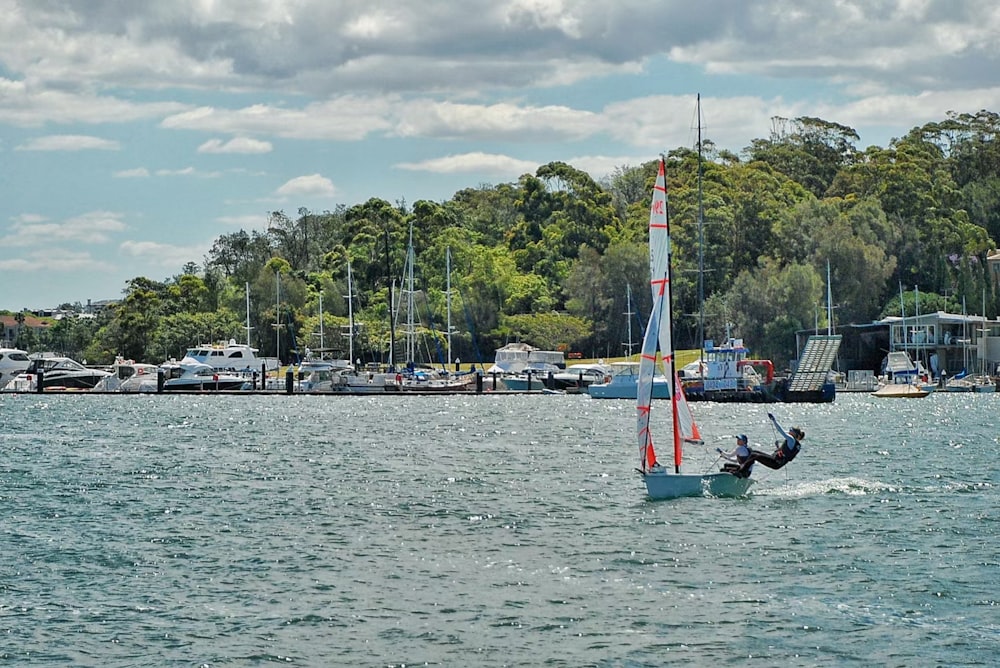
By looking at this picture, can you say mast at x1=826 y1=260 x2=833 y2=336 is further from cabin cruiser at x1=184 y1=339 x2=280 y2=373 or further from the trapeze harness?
the trapeze harness

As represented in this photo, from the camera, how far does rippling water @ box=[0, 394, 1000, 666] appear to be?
22.9 metres

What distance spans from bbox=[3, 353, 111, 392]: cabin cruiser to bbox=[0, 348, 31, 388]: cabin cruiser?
1.71ft

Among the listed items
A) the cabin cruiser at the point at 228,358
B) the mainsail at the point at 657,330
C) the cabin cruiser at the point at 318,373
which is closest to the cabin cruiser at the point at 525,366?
the cabin cruiser at the point at 318,373

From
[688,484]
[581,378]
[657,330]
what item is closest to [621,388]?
[581,378]

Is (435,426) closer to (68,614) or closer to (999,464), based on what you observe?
(999,464)

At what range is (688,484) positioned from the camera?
37.8m

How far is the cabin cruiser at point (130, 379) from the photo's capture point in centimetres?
11912

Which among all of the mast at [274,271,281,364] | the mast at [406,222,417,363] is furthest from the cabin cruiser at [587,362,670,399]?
the mast at [274,271,281,364]

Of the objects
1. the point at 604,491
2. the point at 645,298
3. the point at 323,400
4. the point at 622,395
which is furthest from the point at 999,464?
the point at 645,298

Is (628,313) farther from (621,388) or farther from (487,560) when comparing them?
(487,560)

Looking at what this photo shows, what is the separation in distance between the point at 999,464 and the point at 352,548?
Result: 1089 inches

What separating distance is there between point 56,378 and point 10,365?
7014 millimetres

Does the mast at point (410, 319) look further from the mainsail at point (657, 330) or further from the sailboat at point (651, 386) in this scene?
the sailboat at point (651, 386)

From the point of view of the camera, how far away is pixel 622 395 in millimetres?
100438
